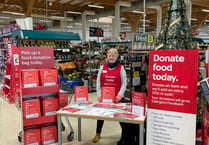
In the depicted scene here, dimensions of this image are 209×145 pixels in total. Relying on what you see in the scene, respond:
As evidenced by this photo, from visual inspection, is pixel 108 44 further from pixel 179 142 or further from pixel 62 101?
pixel 179 142

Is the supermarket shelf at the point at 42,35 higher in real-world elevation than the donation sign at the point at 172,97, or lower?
higher

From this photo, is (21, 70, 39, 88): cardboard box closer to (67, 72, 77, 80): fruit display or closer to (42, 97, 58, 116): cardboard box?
(42, 97, 58, 116): cardboard box

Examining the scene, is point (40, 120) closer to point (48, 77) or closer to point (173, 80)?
point (48, 77)

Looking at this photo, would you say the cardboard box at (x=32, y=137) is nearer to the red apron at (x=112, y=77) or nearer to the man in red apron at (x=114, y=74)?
the man in red apron at (x=114, y=74)

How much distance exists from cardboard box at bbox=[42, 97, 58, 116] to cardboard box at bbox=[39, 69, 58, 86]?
232mm

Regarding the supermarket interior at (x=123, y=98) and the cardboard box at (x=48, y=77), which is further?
the cardboard box at (x=48, y=77)

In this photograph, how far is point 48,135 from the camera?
292 centimetres

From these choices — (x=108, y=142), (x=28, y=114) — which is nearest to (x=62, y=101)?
(x=28, y=114)

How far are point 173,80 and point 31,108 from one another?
1959 mm

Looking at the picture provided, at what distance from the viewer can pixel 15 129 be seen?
423 cm

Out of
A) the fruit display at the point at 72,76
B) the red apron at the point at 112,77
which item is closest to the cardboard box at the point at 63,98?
the red apron at the point at 112,77

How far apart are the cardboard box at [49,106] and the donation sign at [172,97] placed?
1.52 meters

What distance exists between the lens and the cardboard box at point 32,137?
2.80 meters

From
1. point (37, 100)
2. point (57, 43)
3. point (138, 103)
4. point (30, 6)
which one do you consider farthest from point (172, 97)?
point (30, 6)
